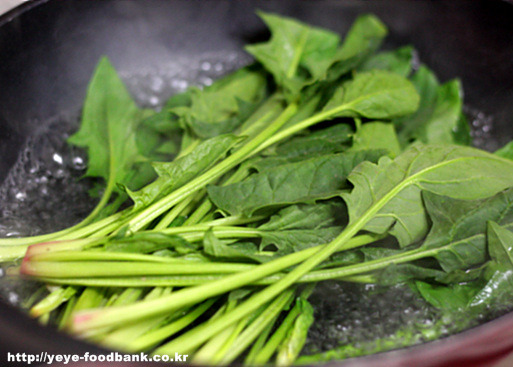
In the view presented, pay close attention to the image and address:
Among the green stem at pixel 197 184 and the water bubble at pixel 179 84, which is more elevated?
the green stem at pixel 197 184

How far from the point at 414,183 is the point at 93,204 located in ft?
1.69

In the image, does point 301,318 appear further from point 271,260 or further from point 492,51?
point 492,51

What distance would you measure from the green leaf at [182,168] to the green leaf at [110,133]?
11cm

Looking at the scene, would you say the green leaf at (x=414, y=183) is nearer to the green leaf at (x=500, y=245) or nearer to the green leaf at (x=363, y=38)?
the green leaf at (x=500, y=245)

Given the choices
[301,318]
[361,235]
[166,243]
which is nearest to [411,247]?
[361,235]

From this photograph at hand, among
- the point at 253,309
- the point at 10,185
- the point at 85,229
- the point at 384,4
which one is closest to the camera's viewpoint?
the point at 253,309

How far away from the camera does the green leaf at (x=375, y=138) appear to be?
0.75m

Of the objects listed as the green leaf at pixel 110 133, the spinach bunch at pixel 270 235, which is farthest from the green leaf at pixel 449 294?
the green leaf at pixel 110 133

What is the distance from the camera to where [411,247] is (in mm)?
603

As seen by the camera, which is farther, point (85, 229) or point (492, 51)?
point (492, 51)

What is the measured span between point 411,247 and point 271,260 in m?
0.20

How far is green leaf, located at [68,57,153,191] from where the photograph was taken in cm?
76

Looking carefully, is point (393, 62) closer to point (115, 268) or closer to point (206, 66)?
point (206, 66)

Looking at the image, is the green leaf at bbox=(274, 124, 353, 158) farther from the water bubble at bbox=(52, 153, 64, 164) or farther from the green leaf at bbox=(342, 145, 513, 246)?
the water bubble at bbox=(52, 153, 64, 164)
